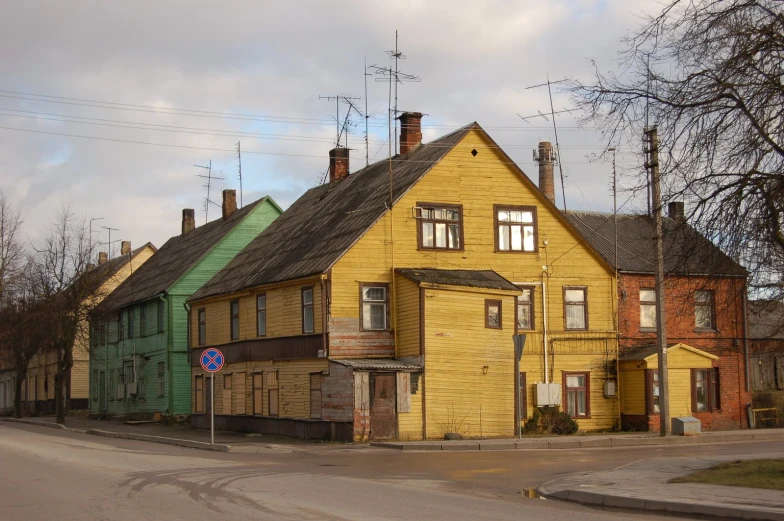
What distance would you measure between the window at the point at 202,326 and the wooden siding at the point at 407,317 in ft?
40.1

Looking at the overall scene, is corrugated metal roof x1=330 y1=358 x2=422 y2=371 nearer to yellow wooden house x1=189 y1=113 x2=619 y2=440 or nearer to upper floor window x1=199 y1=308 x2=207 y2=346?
yellow wooden house x1=189 y1=113 x2=619 y2=440

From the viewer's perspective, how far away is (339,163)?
143ft

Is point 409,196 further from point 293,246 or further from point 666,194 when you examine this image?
point 666,194

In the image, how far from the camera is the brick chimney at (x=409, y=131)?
38.1 m

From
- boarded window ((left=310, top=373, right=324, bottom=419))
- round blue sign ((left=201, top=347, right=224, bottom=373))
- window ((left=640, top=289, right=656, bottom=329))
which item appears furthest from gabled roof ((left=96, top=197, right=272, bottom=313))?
window ((left=640, top=289, right=656, bottom=329))

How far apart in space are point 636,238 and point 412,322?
1266cm

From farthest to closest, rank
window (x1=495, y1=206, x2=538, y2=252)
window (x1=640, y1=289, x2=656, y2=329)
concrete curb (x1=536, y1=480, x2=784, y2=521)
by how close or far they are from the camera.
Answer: window (x1=640, y1=289, x2=656, y2=329), window (x1=495, y1=206, x2=538, y2=252), concrete curb (x1=536, y1=480, x2=784, y2=521)

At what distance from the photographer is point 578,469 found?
64.7ft

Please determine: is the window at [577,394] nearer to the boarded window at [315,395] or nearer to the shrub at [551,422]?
the shrub at [551,422]

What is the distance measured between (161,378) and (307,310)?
16.7m

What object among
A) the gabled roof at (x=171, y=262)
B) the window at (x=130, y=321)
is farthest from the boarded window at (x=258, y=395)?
the window at (x=130, y=321)

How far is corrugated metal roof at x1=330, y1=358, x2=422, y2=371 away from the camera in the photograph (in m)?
28.8

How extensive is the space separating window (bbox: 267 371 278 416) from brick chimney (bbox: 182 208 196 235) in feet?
87.5

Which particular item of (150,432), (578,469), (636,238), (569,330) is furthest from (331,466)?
(636,238)
